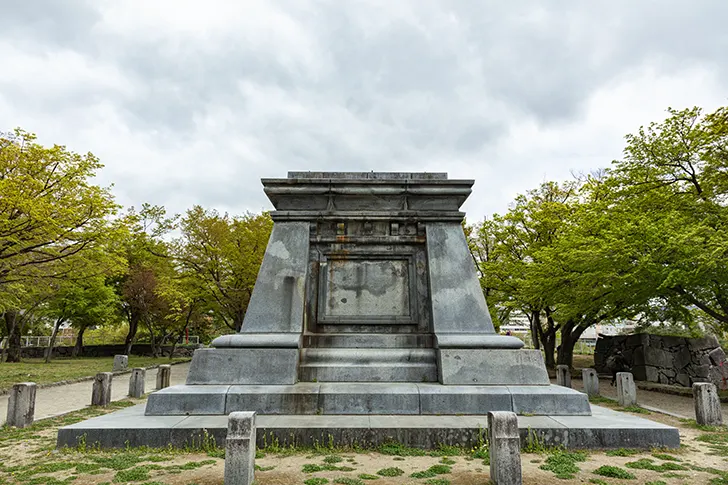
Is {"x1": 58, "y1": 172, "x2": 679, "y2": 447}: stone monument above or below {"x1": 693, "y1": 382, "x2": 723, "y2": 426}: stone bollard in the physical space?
above

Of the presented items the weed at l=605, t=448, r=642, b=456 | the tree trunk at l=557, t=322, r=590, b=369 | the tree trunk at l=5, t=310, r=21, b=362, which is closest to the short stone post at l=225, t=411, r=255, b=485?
the weed at l=605, t=448, r=642, b=456

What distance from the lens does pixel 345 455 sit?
5617 mm

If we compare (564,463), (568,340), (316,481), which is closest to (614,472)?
(564,463)

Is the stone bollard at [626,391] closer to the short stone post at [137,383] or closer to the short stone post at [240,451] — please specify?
the short stone post at [240,451]

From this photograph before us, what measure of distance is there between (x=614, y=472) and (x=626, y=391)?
8608 mm

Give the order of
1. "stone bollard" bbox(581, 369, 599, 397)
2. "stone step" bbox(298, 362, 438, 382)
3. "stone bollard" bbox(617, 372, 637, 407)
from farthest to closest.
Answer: "stone bollard" bbox(581, 369, 599, 397)
"stone bollard" bbox(617, 372, 637, 407)
"stone step" bbox(298, 362, 438, 382)

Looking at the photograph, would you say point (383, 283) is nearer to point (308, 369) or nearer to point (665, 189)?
point (308, 369)

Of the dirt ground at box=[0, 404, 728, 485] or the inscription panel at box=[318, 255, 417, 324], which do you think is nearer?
the dirt ground at box=[0, 404, 728, 485]

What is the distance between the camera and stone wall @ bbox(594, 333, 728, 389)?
1773 centimetres

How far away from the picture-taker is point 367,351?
7832mm

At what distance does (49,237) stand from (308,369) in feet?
39.7

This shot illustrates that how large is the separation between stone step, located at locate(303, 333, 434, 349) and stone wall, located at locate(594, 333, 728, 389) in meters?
14.6

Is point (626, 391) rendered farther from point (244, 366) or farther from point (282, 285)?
point (244, 366)

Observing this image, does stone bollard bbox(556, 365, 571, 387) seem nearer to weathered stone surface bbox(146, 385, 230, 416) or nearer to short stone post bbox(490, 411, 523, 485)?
short stone post bbox(490, 411, 523, 485)
